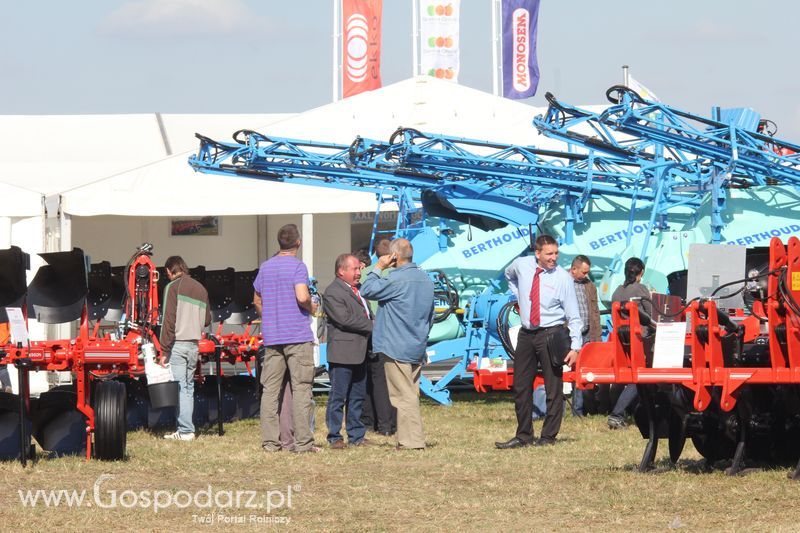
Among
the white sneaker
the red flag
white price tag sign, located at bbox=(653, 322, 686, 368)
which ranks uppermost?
the red flag

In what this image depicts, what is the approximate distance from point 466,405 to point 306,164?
11.7ft

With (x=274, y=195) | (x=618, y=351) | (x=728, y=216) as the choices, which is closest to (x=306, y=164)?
(x=274, y=195)

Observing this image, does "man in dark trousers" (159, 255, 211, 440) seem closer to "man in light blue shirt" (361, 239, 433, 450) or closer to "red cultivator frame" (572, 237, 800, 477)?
"man in light blue shirt" (361, 239, 433, 450)

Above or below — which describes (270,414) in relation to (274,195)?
below

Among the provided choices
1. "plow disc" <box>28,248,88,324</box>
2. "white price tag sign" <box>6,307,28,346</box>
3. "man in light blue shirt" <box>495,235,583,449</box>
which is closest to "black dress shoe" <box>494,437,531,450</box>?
"man in light blue shirt" <box>495,235,583,449</box>

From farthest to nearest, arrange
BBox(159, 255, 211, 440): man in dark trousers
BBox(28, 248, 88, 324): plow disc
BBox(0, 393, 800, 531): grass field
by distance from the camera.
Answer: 1. BBox(159, 255, 211, 440): man in dark trousers
2. BBox(28, 248, 88, 324): plow disc
3. BBox(0, 393, 800, 531): grass field

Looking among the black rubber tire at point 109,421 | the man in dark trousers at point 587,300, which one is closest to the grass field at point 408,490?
the black rubber tire at point 109,421

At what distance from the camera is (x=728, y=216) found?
13.7 metres

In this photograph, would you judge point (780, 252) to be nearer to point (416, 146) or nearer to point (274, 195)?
point (416, 146)

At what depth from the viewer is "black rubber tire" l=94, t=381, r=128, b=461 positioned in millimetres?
8508

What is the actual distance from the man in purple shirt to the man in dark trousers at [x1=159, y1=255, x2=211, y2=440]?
1.16 m
